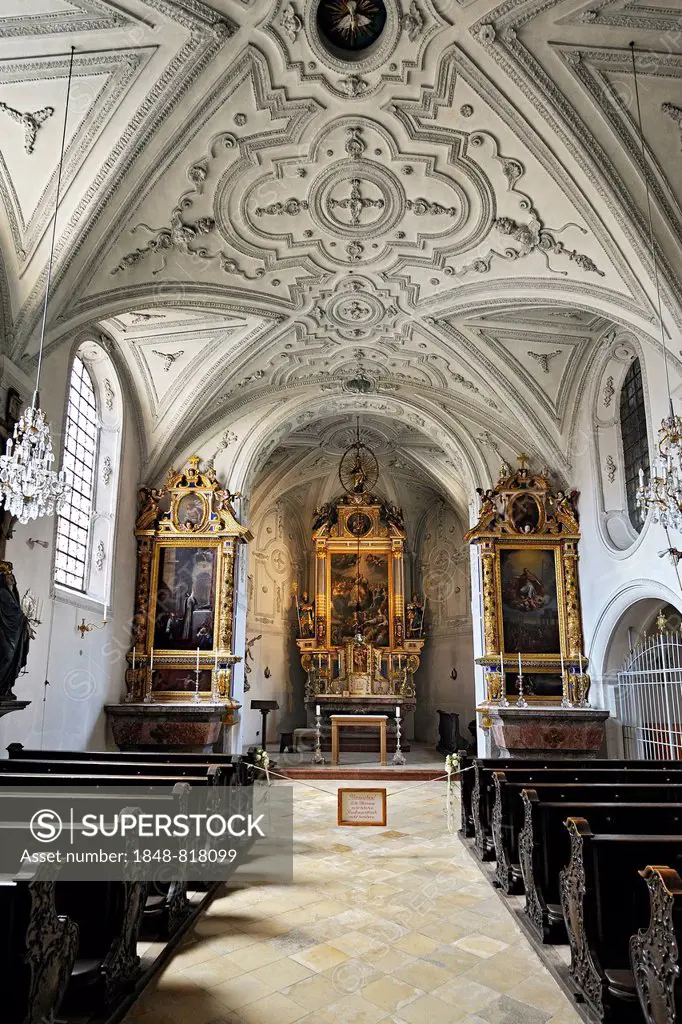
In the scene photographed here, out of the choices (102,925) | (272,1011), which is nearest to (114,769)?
(102,925)

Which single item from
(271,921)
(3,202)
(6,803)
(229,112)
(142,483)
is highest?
(229,112)

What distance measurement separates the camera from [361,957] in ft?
15.9

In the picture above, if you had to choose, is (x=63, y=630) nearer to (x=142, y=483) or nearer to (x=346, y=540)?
(x=142, y=483)

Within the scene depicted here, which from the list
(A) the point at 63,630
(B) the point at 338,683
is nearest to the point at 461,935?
(A) the point at 63,630

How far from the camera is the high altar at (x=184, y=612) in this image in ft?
44.4

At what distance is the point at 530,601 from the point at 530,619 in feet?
1.21

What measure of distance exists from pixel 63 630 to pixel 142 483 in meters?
4.71

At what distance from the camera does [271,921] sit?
5.64 meters

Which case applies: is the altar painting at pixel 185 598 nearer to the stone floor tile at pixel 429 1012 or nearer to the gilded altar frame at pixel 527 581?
the gilded altar frame at pixel 527 581

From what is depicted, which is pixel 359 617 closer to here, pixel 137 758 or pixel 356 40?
pixel 137 758

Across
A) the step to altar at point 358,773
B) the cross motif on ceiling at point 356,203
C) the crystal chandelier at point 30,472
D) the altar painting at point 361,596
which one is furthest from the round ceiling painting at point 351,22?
the altar painting at point 361,596

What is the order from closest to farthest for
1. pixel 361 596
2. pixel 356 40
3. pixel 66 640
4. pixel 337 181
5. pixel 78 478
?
pixel 356 40 → pixel 337 181 → pixel 66 640 → pixel 78 478 → pixel 361 596

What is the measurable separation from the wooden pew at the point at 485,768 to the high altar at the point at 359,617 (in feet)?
33.5

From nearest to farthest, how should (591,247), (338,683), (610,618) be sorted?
1. (591,247)
2. (610,618)
3. (338,683)
